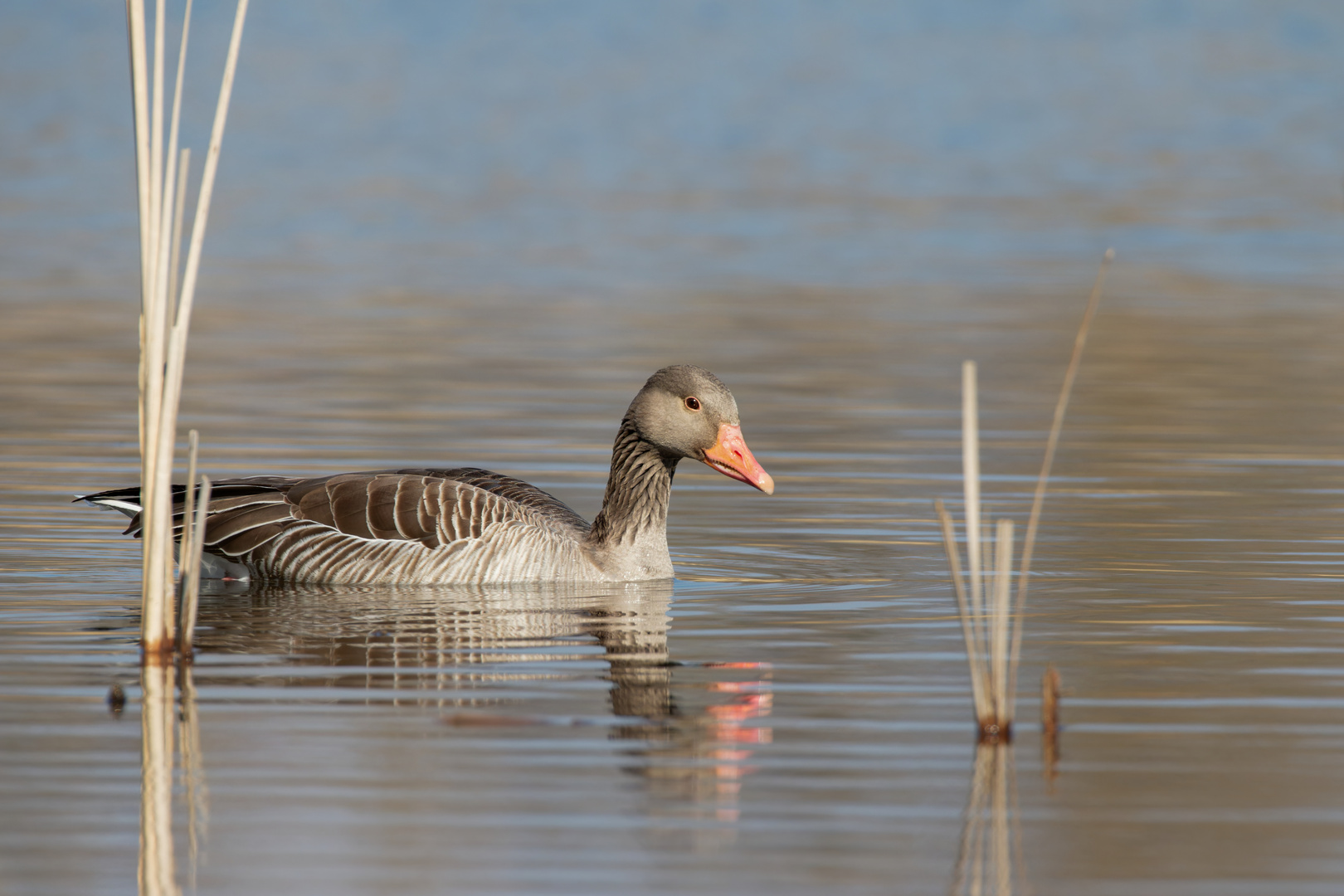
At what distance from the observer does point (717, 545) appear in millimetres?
14984

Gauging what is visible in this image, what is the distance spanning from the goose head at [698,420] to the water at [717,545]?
33.0 inches

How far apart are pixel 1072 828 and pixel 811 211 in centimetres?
4161

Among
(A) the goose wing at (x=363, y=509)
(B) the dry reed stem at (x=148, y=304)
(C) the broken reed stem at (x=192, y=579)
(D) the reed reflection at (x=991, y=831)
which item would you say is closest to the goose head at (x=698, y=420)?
(A) the goose wing at (x=363, y=509)

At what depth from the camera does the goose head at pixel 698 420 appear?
514 inches

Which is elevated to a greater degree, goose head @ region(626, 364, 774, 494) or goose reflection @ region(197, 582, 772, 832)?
goose head @ region(626, 364, 774, 494)

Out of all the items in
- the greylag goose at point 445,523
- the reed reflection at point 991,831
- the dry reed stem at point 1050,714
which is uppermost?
the greylag goose at point 445,523

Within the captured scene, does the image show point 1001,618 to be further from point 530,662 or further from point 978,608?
point 530,662

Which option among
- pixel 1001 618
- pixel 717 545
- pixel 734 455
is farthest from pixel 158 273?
pixel 717 545

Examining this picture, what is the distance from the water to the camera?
7.65 m

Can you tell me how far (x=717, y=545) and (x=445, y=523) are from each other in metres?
2.74

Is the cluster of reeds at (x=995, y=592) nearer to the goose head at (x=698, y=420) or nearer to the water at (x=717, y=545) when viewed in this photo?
the water at (x=717, y=545)

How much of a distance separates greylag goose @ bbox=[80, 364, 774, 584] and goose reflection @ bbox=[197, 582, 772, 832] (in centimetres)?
14

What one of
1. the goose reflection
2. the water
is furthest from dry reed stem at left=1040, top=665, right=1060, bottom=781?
the goose reflection

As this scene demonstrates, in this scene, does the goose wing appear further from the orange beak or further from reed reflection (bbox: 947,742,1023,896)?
reed reflection (bbox: 947,742,1023,896)
